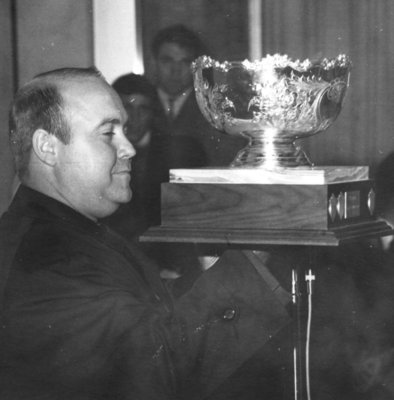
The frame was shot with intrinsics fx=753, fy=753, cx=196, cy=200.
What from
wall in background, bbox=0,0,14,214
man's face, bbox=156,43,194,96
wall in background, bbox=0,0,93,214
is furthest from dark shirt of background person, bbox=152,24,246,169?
wall in background, bbox=0,0,14,214

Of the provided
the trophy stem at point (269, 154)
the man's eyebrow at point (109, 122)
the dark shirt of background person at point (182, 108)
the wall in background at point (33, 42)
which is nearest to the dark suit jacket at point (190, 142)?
the dark shirt of background person at point (182, 108)

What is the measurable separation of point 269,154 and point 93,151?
248mm

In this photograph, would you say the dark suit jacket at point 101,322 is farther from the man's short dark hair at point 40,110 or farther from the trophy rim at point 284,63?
the trophy rim at point 284,63

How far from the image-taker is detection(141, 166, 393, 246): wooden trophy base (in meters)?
0.92

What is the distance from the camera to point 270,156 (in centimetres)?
104

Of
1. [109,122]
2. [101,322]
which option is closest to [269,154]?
[109,122]

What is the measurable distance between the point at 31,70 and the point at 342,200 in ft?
1.82

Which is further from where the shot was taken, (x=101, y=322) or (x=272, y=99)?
(x=272, y=99)

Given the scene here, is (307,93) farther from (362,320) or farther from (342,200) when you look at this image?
(362,320)

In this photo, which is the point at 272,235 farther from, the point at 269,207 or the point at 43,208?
the point at 43,208

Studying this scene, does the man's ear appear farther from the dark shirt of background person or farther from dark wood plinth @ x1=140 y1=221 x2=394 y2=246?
the dark shirt of background person

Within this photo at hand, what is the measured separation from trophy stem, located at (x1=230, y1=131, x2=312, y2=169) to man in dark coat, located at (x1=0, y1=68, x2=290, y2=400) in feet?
0.66

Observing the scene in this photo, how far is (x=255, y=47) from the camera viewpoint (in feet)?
4.44

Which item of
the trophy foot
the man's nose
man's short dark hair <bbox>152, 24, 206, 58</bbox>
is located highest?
man's short dark hair <bbox>152, 24, 206, 58</bbox>
